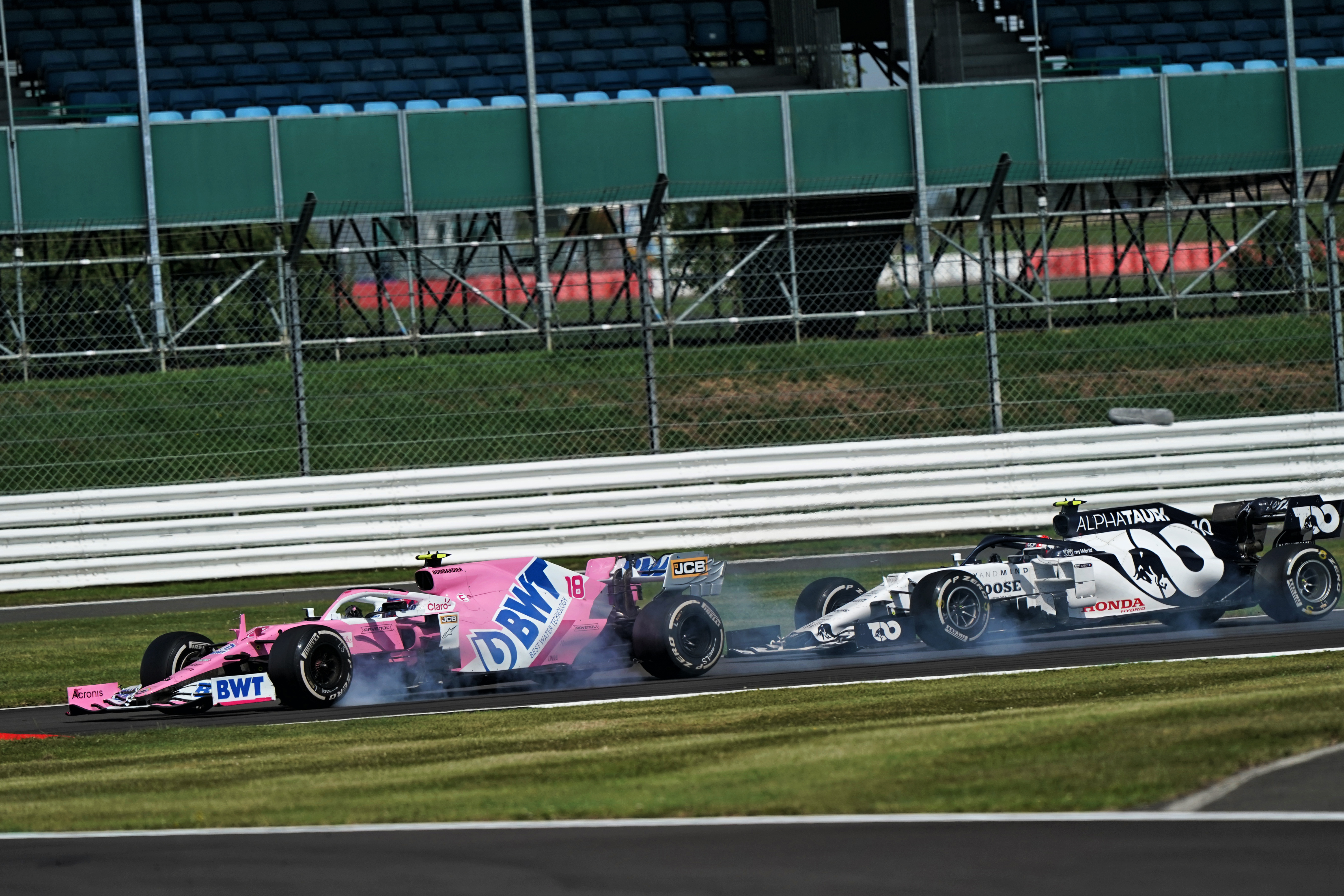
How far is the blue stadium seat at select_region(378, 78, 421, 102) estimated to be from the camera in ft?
83.2

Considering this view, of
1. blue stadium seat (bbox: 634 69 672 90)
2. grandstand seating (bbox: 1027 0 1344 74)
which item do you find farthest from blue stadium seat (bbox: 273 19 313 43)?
grandstand seating (bbox: 1027 0 1344 74)

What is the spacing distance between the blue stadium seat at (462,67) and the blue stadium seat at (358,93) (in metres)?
1.33

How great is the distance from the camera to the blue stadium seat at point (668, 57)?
26641 mm

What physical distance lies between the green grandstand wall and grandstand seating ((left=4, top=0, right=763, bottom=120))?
1.07m

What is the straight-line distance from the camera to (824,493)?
55.7 feet

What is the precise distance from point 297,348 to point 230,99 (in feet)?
32.8

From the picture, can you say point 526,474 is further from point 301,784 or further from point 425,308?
point 301,784

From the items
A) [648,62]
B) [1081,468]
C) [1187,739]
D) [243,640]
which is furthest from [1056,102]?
[1187,739]

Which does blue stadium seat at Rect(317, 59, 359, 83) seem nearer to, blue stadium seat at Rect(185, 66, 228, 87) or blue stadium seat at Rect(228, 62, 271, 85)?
blue stadium seat at Rect(228, 62, 271, 85)

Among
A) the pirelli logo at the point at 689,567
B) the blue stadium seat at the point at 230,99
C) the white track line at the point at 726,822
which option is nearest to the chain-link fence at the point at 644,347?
the blue stadium seat at the point at 230,99

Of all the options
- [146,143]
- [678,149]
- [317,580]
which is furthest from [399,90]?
[317,580]

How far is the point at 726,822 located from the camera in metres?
5.70

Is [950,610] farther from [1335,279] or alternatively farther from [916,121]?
[916,121]

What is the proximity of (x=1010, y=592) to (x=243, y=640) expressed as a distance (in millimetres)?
5090
